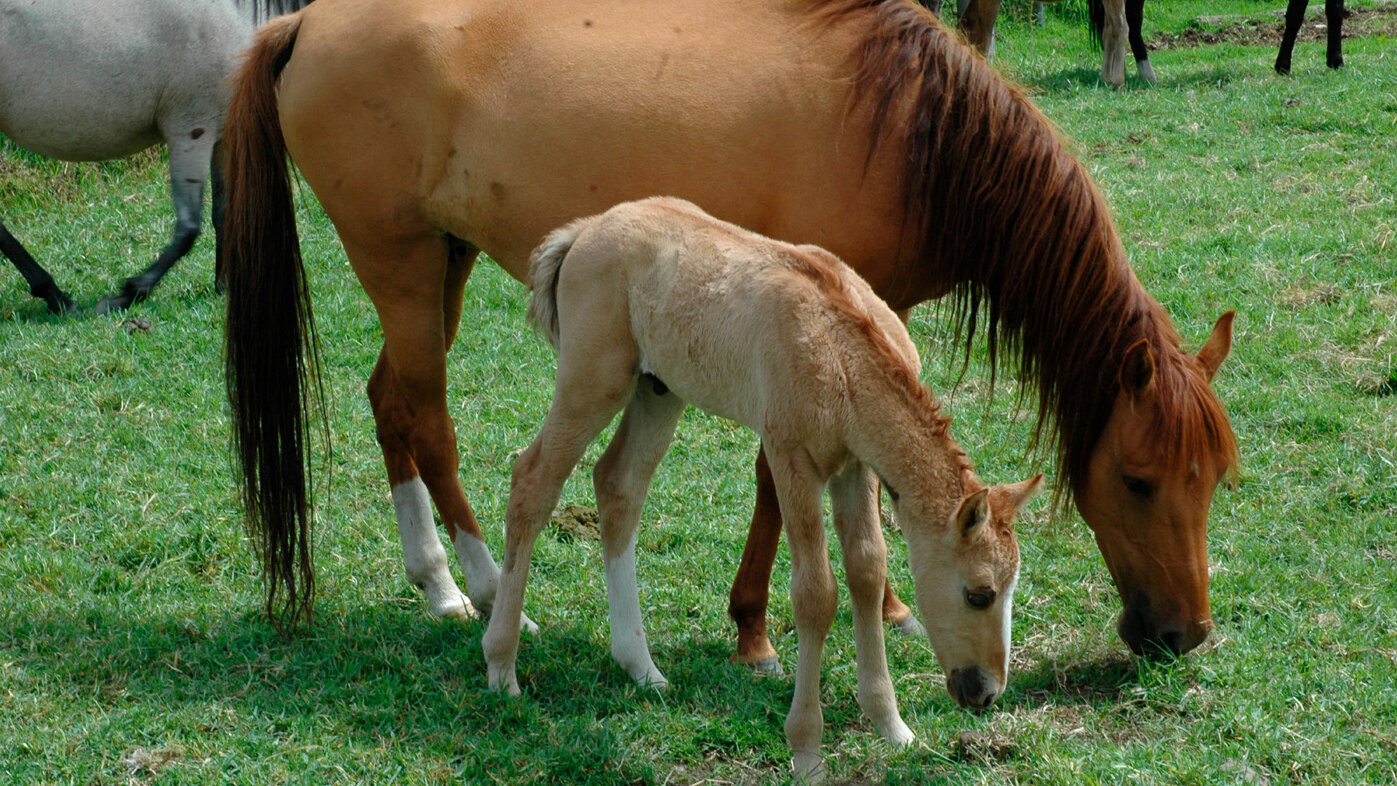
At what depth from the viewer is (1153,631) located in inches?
135

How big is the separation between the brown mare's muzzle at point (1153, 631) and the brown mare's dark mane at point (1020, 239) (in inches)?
15.6

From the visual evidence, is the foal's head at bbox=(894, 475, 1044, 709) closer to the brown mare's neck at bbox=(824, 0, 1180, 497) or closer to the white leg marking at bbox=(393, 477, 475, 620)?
the brown mare's neck at bbox=(824, 0, 1180, 497)

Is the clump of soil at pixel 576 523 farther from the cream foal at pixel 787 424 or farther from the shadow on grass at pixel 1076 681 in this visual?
the shadow on grass at pixel 1076 681

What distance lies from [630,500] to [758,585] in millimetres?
498

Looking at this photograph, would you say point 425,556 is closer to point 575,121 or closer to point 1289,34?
point 575,121

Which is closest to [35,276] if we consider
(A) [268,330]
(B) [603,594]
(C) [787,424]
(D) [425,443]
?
(A) [268,330]

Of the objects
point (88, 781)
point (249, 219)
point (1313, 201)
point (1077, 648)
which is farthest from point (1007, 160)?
point (1313, 201)

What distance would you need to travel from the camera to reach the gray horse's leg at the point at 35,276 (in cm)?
712

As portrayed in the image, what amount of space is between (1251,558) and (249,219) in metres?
3.65

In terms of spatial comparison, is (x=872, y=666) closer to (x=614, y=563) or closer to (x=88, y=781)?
(x=614, y=563)

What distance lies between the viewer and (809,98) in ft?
12.4

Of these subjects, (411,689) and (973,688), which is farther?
(411,689)

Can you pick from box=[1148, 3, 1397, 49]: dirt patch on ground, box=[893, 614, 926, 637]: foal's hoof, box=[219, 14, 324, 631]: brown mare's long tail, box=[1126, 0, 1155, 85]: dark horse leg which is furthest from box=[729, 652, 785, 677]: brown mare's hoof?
box=[1148, 3, 1397, 49]: dirt patch on ground

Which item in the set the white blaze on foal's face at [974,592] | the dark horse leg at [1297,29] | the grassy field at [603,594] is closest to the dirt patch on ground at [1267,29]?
the dark horse leg at [1297,29]
